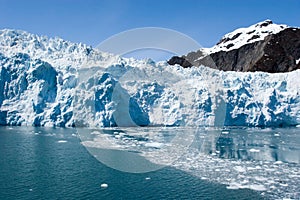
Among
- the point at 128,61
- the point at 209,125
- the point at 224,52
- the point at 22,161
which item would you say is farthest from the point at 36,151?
the point at 224,52

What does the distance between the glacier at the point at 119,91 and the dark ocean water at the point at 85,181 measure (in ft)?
40.0

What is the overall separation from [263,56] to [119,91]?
39.5 metres

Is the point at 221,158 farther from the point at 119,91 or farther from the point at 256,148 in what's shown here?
the point at 119,91

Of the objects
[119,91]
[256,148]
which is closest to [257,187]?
[256,148]

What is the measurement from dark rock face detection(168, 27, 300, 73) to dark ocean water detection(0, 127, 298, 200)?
47735 millimetres

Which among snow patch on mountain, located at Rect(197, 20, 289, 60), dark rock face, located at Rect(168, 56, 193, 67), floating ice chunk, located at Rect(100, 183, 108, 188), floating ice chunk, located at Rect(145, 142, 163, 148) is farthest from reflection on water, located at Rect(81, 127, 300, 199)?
snow patch on mountain, located at Rect(197, 20, 289, 60)

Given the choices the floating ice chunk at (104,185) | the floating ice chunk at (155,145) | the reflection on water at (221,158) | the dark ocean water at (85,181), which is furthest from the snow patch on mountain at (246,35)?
the floating ice chunk at (104,185)

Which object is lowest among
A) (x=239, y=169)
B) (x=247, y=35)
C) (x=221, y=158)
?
(x=239, y=169)

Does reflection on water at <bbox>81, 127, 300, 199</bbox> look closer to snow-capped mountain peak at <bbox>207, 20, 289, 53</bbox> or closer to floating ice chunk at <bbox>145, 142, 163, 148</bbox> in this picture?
floating ice chunk at <bbox>145, 142, 163, 148</bbox>

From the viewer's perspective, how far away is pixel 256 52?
204 ft

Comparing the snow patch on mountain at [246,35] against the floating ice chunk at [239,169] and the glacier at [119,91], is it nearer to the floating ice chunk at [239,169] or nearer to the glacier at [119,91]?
the glacier at [119,91]

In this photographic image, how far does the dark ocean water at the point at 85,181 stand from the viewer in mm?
9016

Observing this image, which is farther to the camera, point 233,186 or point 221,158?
point 221,158

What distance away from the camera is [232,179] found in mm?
10781
